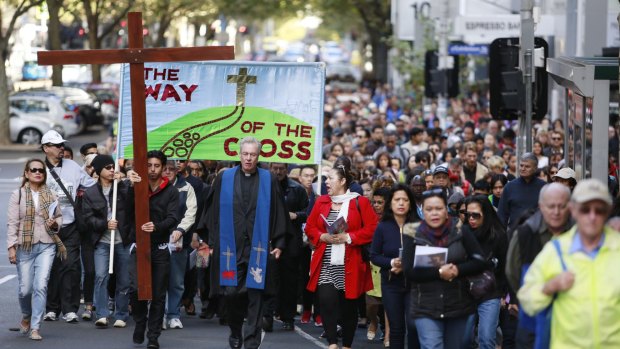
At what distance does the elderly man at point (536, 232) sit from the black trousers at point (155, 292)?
466 centimetres

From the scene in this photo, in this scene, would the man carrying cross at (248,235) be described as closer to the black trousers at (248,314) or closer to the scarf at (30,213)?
the black trousers at (248,314)

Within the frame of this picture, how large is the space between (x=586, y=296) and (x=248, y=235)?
16.5 feet

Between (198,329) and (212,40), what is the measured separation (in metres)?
79.5

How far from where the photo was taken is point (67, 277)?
13703 mm

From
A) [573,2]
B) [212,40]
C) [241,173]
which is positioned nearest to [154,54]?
[241,173]

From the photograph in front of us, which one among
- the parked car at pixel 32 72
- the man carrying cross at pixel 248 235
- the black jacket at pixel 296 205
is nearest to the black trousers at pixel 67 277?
the black jacket at pixel 296 205

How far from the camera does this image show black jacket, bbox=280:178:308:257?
13523 mm

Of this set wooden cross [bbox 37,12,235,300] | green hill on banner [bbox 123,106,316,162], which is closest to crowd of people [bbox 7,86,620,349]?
wooden cross [bbox 37,12,235,300]

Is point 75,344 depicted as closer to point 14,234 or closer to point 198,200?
point 14,234

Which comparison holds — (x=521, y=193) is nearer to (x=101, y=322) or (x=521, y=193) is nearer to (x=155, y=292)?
(x=155, y=292)

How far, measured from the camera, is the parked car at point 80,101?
143ft

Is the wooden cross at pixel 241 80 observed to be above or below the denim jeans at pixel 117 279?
above

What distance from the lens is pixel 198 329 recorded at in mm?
13703

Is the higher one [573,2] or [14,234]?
[573,2]
